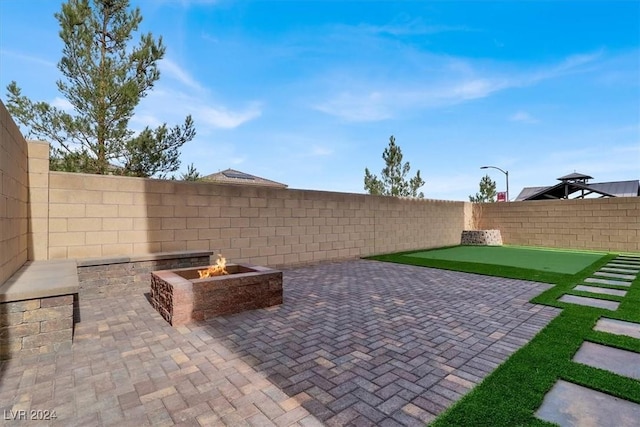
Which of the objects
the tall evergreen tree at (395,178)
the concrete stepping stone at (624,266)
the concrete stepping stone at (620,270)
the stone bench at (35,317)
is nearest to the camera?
the stone bench at (35,317)

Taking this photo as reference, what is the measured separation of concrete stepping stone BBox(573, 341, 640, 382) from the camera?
2.56 meters

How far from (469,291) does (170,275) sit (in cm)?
504

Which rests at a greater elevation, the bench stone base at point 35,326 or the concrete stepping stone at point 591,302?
the bench stone base at point 35,326

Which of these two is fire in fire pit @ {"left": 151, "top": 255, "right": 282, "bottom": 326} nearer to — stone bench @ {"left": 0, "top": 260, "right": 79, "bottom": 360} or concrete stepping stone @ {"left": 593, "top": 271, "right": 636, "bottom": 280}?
stone bench @ {"left": 0, "top": 260, "right": 79, "bottom": 360}

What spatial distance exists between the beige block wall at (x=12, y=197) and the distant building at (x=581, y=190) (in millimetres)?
23294

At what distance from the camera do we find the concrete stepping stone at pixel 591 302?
4414 mm

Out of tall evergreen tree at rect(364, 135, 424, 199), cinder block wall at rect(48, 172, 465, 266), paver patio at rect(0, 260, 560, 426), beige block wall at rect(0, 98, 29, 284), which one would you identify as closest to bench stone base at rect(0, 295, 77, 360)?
paver patio at rect(0, 260, 560, 426)

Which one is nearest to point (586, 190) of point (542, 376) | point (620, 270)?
point (620, 270)

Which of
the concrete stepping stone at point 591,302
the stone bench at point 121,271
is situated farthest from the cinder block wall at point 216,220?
the concrete stepping stone at point 591,302

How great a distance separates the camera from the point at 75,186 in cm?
529

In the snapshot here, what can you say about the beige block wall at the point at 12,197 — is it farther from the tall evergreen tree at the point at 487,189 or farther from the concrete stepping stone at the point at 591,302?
the tall evergreen tree at the point at 487,189

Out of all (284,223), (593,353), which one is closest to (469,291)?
(593,353)

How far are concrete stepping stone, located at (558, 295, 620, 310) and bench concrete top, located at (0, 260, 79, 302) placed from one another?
21.9 ft

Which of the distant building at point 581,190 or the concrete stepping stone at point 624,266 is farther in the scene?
the distant building at point 581,190
